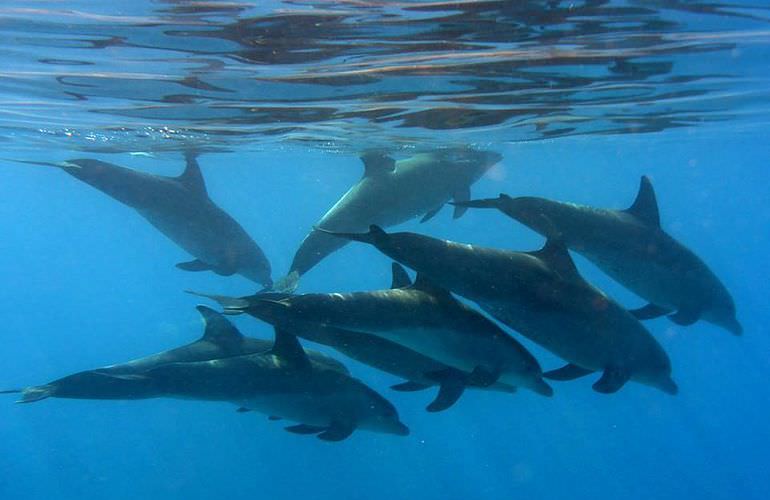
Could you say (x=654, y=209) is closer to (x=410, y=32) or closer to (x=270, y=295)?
(x=410, y=32)

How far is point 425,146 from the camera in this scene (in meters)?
22.0

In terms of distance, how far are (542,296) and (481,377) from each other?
1059mm

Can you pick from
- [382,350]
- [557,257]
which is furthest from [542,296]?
[382,350]

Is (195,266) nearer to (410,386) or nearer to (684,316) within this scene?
(410,386)

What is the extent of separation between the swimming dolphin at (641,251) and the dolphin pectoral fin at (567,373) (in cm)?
175

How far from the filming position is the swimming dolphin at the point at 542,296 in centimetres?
632

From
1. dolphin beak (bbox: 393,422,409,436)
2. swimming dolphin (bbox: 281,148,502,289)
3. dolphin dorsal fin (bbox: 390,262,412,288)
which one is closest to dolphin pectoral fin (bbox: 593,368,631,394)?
dolphin dorsal fin (bbox: 390,262,412,288)

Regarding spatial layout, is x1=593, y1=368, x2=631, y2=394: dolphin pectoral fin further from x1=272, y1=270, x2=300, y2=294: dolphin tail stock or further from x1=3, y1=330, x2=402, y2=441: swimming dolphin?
x1=272, y1=270, x2=300, y2=294: dolphin tail stock

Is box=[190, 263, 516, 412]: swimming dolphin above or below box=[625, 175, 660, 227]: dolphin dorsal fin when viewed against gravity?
below

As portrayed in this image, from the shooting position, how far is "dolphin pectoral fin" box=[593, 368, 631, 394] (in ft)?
23.1

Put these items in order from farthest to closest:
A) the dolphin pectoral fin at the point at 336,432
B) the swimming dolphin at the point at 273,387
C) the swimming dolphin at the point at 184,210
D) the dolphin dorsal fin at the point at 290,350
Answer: the swimming dolphin at the point at 184,210, the dolphin pectoral fin at the point at 336,432, the swimming dolphin at the point at 273,387, the dolphin dorsal fin at the point at 290,350

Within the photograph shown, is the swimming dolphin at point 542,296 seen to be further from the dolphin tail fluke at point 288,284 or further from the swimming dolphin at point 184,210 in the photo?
the swimming dolphin at point 184,210

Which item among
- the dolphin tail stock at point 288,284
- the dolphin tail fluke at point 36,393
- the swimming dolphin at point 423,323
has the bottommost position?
the dolphin tail fluke at point 36,393

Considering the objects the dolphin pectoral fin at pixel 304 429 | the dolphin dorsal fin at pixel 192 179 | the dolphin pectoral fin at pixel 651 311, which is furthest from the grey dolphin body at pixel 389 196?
the dolphin pectoral fin at pixel 651 311
